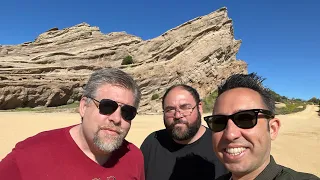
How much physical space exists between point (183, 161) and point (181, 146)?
8.4 inches

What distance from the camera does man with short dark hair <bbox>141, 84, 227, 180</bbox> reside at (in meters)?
3.11

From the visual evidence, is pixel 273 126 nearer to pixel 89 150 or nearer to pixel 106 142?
pixel 106 142

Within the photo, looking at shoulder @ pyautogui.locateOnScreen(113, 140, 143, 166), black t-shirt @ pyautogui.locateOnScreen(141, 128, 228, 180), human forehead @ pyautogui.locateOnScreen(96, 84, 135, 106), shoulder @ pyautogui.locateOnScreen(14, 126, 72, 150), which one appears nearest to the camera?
shoulder @ pyautogui.locateOnScreen(14, 126, 72, 150)


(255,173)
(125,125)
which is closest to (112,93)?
(125,125)

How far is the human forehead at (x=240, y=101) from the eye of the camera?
1.86 m

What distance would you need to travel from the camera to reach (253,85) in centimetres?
191

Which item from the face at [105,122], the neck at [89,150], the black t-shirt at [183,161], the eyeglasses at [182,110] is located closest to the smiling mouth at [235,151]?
the face at [105,122]

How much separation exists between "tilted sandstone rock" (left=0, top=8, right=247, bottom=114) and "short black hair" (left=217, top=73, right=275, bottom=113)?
2646 centimetres

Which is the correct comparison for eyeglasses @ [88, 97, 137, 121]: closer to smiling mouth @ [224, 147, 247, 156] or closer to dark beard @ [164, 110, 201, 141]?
dark beard @ [164, 110, 201, 141]

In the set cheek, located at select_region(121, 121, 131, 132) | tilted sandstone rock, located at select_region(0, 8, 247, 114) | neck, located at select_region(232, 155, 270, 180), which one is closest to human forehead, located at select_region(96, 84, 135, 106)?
cheek, located at select_region(121, 121, 131, 132)

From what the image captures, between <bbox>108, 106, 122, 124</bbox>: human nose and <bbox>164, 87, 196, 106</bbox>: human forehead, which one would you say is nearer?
<bbox>108, 106, 122, 124</bbox>: human nose

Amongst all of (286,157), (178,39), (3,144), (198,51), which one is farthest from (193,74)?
(3,144)

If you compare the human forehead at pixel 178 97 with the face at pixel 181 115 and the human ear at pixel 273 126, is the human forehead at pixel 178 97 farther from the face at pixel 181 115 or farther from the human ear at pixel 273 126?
the human ear at pixel 273 126

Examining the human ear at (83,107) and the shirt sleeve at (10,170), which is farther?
the human ear at (83,107)
